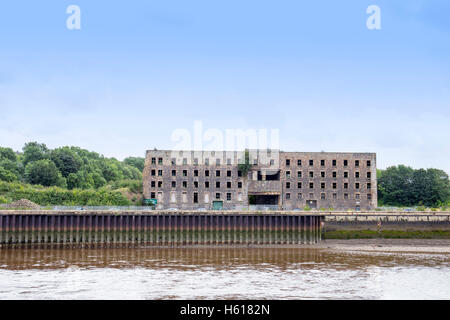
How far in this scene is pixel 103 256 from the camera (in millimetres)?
49156

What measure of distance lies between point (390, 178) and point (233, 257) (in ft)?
272

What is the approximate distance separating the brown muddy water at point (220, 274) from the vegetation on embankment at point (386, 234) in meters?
7.66

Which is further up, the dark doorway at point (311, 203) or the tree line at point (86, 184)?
the tree line at point (86, 184)

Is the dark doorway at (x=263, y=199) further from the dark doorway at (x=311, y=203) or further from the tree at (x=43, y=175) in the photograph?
the tree at (x=43, y=175)

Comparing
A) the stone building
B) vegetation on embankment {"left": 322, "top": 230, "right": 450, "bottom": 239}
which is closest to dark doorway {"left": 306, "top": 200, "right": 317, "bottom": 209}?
the stone building

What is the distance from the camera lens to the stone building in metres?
86.9

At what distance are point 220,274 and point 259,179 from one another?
52276 mm

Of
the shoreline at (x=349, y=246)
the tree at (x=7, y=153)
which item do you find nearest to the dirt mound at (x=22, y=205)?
the shoreline at (x=349, y=246)

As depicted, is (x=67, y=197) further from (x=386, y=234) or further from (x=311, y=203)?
(x=386, y=234)

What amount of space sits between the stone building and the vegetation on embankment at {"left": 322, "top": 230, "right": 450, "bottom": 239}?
2351 centimetres

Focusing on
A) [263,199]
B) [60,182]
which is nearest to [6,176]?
[60,182]

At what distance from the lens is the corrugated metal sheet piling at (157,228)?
57281mm
